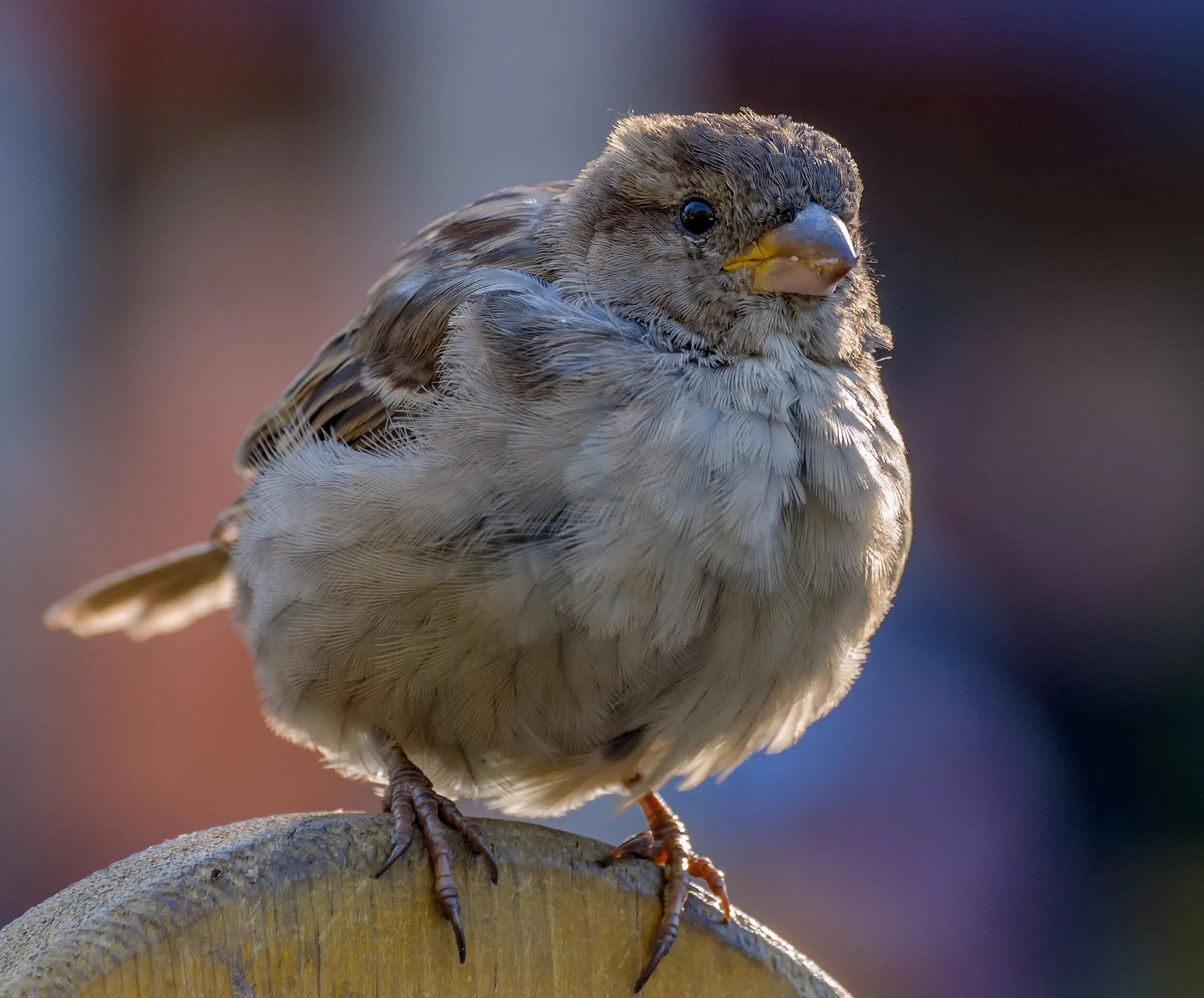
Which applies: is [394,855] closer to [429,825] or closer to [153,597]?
[429,825]

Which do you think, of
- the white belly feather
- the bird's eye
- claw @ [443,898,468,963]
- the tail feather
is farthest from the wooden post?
the tail feather

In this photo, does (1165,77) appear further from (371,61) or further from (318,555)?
(318,555)

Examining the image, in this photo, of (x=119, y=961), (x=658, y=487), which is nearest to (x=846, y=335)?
(x=658, y=487)

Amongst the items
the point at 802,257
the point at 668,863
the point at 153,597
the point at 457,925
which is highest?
the point at 802,257

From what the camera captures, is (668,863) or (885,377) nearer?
(668,863)

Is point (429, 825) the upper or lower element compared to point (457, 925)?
lower

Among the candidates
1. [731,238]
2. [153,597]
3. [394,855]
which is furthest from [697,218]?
[153,597]
